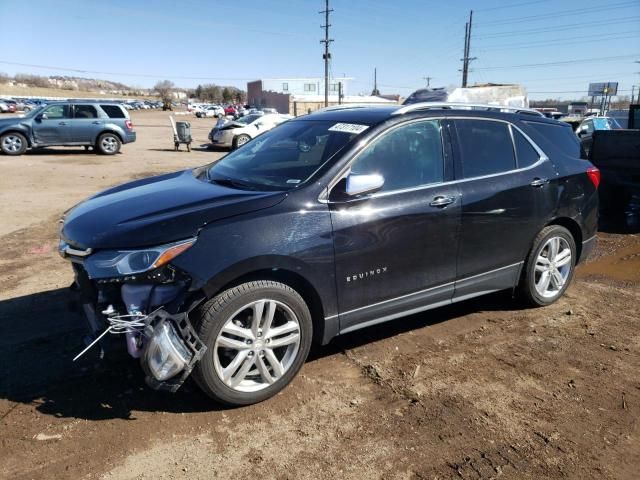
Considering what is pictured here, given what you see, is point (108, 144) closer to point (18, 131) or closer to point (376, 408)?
point (18, 131)

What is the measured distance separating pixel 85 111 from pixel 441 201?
1742 cm

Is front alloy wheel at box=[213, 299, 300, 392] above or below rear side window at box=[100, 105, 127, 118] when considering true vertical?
below

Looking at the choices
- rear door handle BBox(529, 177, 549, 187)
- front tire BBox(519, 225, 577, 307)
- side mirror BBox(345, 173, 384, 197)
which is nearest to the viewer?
side mirror BBox(345, 173, 384, 197)

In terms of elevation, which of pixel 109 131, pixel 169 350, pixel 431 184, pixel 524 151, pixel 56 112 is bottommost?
pixel 169 350

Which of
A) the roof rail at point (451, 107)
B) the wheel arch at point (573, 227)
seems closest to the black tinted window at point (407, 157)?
the roof rail at point (451, 107)

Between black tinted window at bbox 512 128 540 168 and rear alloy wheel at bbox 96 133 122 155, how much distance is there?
1698cm

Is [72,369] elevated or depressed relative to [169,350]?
depressed

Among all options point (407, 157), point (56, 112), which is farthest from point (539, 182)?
point (56, 112)

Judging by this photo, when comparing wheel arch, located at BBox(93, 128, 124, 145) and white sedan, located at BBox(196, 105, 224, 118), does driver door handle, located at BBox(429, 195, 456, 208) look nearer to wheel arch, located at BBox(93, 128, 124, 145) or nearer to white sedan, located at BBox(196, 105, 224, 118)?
wheel arch, located at BBox(93, 128, 124, 145)

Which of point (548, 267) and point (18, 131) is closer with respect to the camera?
point (548, 267)

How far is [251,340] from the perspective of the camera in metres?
3.05

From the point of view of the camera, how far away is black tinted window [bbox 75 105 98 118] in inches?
698

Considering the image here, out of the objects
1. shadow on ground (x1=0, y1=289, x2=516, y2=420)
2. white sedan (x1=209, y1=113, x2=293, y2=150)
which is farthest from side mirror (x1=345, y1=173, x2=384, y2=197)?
white sedan (x1=209, y1=113, x2=293, y2=150)

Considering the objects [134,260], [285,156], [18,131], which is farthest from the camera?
[18,131]
